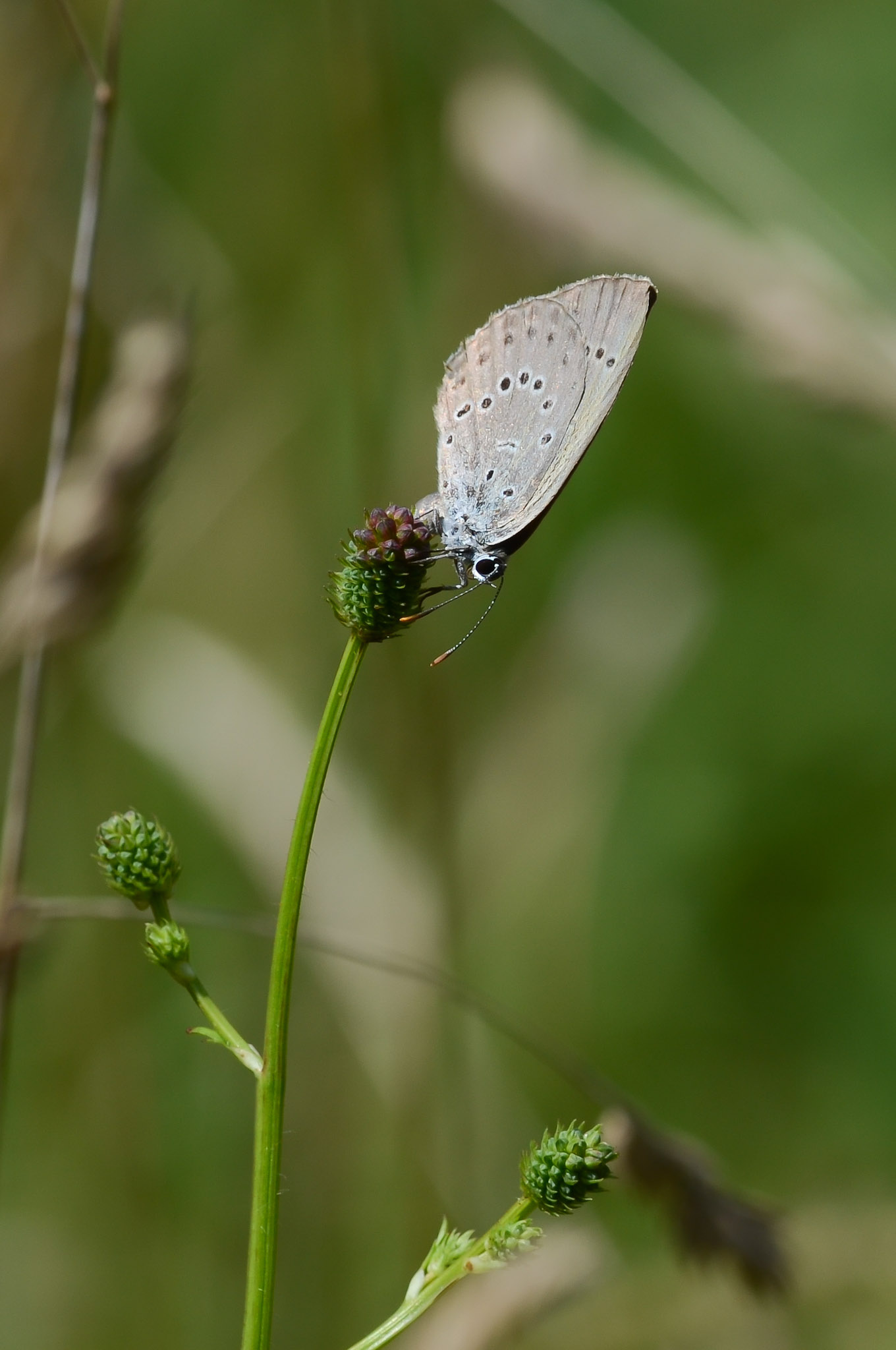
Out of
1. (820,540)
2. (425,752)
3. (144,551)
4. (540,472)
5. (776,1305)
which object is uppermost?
(820,540)

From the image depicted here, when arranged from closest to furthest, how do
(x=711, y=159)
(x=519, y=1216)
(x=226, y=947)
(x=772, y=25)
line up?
1. (x=519, y=1216)
2. (x=711, y=159)
3. (x=226, y=947)
4. (x=772, y=25)

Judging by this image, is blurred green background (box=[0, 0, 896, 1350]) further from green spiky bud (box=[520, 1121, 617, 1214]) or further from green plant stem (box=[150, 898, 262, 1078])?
green spiky bud (box=[520, 1121, 617, 1214])

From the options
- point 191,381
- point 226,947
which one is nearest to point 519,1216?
point 191,381

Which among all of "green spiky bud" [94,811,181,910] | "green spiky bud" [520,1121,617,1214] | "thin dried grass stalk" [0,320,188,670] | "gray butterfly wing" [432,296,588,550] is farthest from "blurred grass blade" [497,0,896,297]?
"green spiky bud" [520,1121,617,1214]

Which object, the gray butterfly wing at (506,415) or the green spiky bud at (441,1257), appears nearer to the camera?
the green spiky bud at (441,1257)

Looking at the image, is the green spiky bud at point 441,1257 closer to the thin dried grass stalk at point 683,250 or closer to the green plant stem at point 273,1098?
the green plant stem at point 273,1098

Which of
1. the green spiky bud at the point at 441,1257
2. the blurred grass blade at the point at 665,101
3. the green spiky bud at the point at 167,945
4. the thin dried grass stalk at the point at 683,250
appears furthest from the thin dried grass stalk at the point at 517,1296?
the blurred grass blade at the point at 665,101

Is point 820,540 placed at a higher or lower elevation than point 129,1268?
higher

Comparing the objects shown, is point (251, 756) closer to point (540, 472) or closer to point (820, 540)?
point (540, 472)
